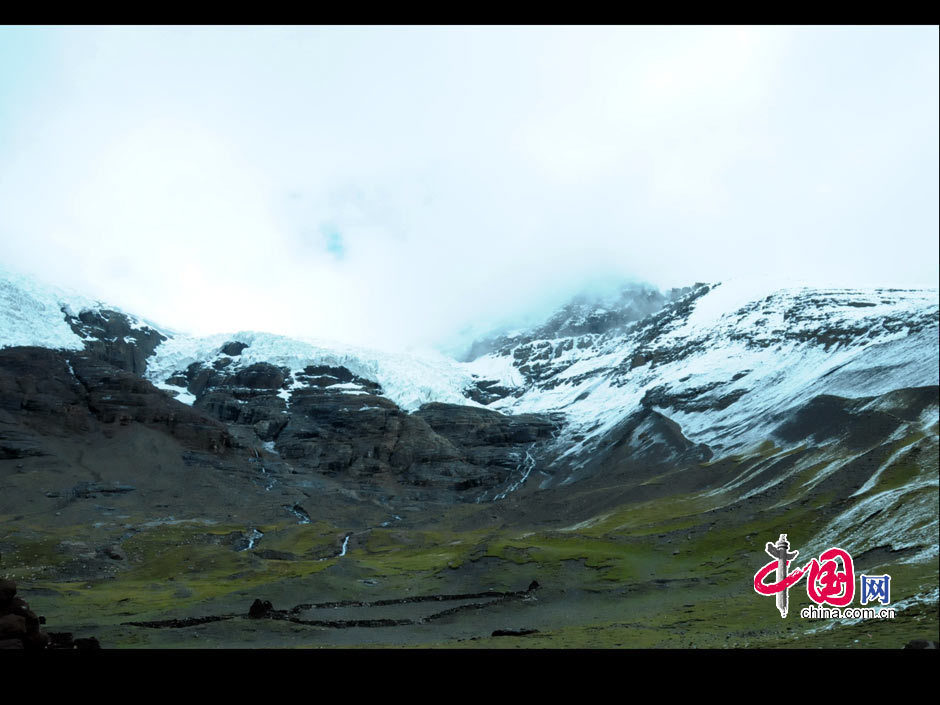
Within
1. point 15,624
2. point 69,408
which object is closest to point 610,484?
point 15,624

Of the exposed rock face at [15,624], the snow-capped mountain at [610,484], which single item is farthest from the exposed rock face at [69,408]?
the exposed rock face at [15,624]

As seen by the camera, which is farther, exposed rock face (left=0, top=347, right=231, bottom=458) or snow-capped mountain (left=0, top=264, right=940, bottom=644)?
exposed rock face (left=0, top=347, right=231, bottom=458)

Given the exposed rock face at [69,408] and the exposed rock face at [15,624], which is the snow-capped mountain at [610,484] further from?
the exposed rock face at [15,624]

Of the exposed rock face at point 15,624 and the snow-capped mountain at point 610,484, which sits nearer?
the exposed rock face at point 15,624

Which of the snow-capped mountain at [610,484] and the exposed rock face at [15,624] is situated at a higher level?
the snow-capped mountain at [610,484]

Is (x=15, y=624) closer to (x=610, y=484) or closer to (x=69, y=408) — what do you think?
(x=610, y=484)

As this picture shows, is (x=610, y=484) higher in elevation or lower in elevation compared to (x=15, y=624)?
higher

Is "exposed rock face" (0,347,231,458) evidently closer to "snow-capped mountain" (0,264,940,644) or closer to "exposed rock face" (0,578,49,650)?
"snow-capped mountain" (0,264,940,644)

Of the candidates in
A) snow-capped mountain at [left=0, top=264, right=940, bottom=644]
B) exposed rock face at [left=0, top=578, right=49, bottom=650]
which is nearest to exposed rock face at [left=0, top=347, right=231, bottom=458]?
snow-capped mountain at [left=0, top=264, right=940, bottom=644]

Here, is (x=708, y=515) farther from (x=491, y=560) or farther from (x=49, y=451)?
(x=49, y=451)

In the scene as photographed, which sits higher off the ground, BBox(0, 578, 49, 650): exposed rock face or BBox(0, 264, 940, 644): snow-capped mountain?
BBox(0, 264, 940, 644): snow-capped mountain

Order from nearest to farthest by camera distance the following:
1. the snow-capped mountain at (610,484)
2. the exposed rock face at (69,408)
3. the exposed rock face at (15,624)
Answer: the exposed rock face at (15,624) → the snow-capped mountain at (610,484) → the exposed rock face at (69,408)
